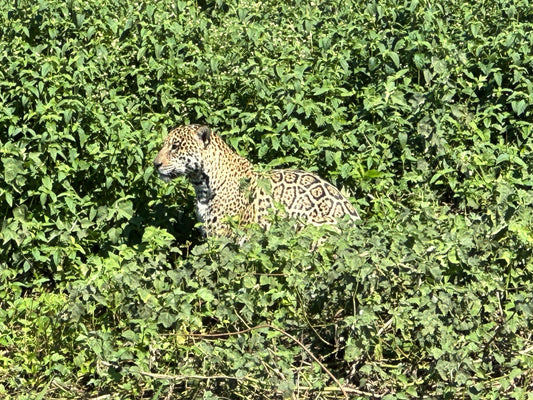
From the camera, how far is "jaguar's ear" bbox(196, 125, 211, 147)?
8920 millimetres

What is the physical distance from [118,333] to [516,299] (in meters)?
2.45

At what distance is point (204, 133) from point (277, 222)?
53.3 inches

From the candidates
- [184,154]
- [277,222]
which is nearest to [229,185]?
[184,154]

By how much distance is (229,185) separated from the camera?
902cm

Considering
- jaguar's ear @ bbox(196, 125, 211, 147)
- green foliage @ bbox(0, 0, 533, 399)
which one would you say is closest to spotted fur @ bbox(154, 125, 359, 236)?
jaguar's ear @ bbox(196, 125, 211, 147)

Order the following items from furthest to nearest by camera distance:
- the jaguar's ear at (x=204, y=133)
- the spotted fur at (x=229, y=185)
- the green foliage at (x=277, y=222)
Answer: the jaguar's ear at (x=204, y=133), the spotted fur at (x=229, y=185), the green foliage at (x=277, y=222)

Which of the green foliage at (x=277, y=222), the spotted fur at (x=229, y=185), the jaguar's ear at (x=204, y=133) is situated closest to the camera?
the green foliage at (x=277, y=222)

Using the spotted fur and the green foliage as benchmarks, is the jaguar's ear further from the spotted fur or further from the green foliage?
the green foliage

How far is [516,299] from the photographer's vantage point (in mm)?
7098

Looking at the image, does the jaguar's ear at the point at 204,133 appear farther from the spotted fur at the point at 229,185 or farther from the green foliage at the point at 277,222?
the green foliage at the point at 277,222

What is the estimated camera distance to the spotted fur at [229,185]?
8727 millimetres

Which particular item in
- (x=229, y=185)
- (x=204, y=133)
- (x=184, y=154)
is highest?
(x=204, y=133)

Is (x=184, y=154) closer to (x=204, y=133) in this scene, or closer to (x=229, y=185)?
(x=204, y=133)

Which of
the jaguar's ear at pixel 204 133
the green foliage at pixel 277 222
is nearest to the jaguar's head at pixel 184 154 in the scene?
the jaguar's ear at pixel 204 133
